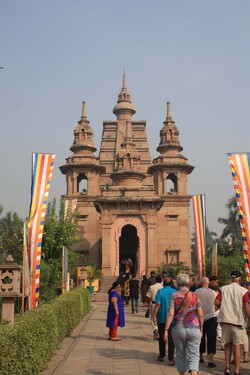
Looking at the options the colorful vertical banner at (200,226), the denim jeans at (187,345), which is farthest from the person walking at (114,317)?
the colorful vertical banner at (200,226)

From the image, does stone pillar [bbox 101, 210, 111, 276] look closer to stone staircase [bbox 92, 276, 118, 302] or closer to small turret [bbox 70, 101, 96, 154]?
stone staircase [bbox 92, 276, 118, 302]

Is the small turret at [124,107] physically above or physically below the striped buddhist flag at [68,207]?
above

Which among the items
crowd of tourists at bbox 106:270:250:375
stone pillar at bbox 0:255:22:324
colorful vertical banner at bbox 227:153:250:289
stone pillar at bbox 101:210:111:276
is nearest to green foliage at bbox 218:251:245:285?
stone pillar at bbox 101:210:111:276

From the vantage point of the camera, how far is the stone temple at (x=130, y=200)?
1569 inches

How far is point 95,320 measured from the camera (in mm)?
20344

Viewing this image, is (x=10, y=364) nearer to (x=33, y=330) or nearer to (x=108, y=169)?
(x=33, y=330)

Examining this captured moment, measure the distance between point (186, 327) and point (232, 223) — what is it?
54056 millimetres

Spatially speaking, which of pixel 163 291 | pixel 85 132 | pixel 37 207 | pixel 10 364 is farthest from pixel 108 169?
pixel 10 364

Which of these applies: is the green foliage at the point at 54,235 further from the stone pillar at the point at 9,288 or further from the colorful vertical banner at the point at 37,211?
the stone pillar at the point at 9,288

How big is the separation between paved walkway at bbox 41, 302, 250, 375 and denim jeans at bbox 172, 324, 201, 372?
1695 mm

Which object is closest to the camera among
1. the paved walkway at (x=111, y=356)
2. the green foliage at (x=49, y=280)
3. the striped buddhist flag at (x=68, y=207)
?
the paved walkway at (x=111, y=356)

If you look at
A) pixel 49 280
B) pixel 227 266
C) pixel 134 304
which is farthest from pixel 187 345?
pixel 227 266

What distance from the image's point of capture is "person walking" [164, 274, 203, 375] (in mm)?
8102

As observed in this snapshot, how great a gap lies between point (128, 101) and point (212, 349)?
186 feet
